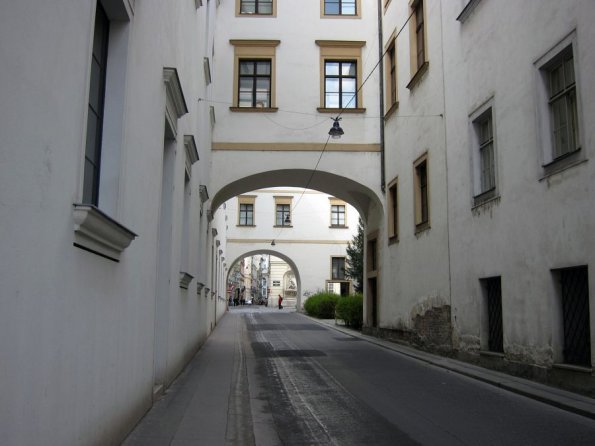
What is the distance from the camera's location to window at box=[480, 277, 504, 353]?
36.8 ft

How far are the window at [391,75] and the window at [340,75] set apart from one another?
2.91 feet

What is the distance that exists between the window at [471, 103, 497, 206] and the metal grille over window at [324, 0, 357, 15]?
939 centimetres

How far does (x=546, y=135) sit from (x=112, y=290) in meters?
7.23

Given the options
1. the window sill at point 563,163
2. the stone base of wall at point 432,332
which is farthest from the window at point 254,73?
the window sill at point 563,163

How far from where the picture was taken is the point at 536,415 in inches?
290

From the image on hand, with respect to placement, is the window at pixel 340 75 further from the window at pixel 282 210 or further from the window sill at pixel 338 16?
the window at pixel 282 210

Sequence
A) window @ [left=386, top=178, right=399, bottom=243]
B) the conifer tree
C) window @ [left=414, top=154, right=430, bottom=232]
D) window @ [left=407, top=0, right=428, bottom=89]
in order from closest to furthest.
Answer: window @ [left=414, top=154, right=430, bottom=232] < window @ [left=407, top=0, right=428, bottom=89] < window @ [left=386, top=178, right=399, bottom=243] < the conifer tree

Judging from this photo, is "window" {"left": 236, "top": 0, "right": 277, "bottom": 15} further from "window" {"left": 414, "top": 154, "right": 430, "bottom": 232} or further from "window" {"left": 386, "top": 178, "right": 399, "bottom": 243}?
"window" {"left": 414, "top": 154, "right": 430, "bottom": 232}

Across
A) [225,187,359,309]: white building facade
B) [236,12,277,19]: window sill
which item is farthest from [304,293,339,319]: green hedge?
[236,12,277,19]: window sill

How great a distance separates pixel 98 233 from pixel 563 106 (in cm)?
752

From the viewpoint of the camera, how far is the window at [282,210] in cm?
4450

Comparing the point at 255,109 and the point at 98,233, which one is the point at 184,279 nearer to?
the point at 98,233

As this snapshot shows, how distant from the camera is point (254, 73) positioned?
63.6ft

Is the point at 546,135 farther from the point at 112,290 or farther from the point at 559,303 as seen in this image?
the point at 112,290
